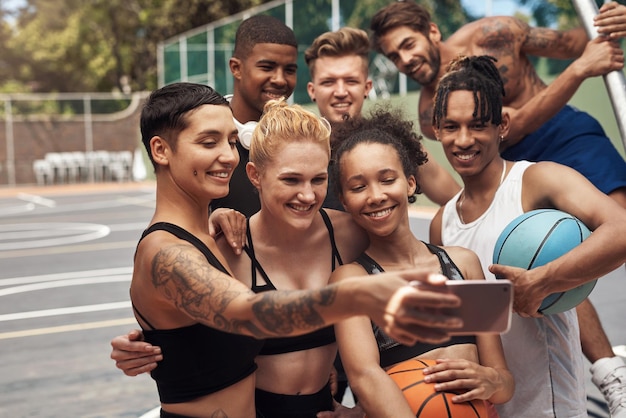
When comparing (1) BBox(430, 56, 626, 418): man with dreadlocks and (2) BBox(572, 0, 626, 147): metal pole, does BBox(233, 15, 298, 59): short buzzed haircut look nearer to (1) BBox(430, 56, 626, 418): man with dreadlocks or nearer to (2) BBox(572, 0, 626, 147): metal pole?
(1) BBox(430, 56, 626, 418): man with dreadlocks

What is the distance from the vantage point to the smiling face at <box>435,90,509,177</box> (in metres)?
3.04

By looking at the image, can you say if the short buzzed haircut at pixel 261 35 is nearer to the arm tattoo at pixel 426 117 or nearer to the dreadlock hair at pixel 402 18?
the dreadlock hair at pixel 402 18

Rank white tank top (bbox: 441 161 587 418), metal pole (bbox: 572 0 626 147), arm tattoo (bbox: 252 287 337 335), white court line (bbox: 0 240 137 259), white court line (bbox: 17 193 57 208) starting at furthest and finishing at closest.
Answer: white court line (bbox: 17 193 57 208) → white court line (bbox: 0 240 137 259) → metal pole (bbox: 572 0 626 147) → white tank top (bbox: 441 161 587 418) → arm tattoo (bbox: 252 287 337 335)

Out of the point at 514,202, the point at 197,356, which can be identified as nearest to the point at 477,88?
the point at 514,202

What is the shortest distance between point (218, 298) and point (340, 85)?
6.69 ft

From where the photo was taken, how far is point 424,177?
3.86 metres

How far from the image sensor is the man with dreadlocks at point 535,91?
361 cm

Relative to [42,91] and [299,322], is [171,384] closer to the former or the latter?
[299,322]

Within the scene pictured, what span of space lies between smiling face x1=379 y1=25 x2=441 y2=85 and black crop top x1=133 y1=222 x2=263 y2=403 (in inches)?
84.1

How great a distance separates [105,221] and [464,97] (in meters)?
15.3

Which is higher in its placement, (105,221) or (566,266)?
(566,266)

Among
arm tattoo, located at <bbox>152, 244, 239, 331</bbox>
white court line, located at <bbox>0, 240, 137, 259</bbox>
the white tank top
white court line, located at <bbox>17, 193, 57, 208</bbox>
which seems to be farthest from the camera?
white court line, located at <bbox>17, 193, 57, 208</bbox>

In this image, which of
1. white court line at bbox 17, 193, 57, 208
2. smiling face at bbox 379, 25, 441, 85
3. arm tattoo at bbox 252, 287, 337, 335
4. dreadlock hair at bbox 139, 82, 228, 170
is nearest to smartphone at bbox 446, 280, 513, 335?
arm tattoo at bbox 252, 287, 337, 335

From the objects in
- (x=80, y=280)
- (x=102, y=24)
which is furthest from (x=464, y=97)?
(x=102, y=24)
